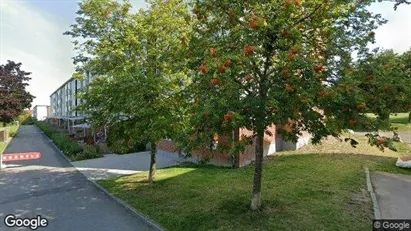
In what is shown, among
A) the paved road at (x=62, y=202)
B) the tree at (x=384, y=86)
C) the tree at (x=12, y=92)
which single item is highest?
the tree at (x=12, y=92)

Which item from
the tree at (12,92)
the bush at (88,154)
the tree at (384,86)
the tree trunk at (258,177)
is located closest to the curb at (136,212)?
the tree trunk at (258,177)

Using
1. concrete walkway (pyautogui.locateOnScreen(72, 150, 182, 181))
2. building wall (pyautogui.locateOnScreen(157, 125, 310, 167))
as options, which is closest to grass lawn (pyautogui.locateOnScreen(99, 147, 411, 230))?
building wall (pyautogui.locateOnScreen(157, 125, 310, 167))

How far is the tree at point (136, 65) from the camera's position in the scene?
29.6 feet

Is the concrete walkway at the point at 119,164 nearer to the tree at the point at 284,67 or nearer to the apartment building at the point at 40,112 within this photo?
the tree at the point at 284,67

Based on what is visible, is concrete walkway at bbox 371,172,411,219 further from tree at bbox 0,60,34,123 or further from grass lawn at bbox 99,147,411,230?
tree at bbox 0,60,34,123

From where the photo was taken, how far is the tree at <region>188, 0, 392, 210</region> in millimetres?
5406

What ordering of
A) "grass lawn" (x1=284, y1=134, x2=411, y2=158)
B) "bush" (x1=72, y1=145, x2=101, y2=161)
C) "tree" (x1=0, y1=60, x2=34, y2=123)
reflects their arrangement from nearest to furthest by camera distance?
"grass lawn" (x1=284, y1=134, x2=411, y2=158) < "bush" (x1=72, y1=145, x2=101, y2=161) < "tree" (x1=0, y1=60, x2=34, y2=123)

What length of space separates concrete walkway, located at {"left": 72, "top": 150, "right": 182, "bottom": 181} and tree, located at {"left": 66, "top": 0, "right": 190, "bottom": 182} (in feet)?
11.8

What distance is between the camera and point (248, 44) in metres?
5.95

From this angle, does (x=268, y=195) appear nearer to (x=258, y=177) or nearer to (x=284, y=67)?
(x=258, y=177)

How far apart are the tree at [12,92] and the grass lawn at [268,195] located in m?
26.9

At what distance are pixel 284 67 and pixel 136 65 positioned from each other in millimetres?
5466

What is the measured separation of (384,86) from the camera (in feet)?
17.5

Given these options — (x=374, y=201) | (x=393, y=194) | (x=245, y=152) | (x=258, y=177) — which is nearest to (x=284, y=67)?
(x=258, y=177)
